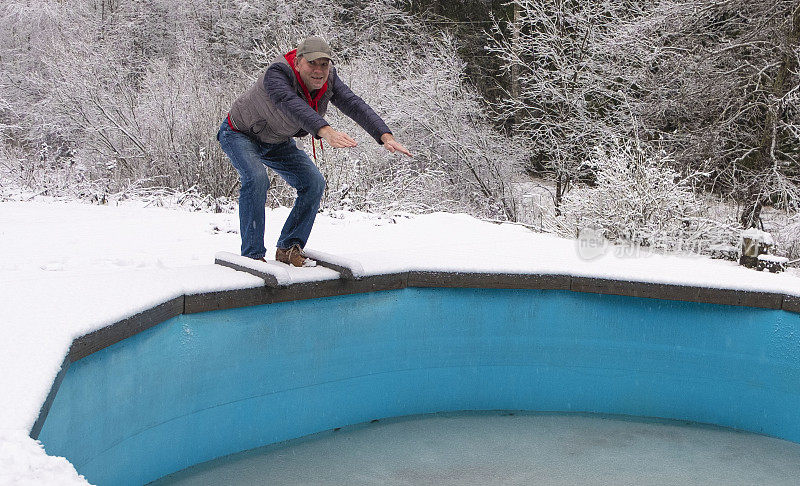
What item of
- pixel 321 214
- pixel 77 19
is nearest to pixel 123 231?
pixel 321 214

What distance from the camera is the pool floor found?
305 centimetres

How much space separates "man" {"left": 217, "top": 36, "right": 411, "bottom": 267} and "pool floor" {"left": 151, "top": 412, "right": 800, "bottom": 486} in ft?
3.21

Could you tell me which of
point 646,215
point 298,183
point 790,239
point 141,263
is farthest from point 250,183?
point 790,239

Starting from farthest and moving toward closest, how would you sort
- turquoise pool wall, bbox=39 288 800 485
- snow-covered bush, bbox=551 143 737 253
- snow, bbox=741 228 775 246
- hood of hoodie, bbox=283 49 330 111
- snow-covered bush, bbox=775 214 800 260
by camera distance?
snow-covered bush, bbox=775 214 800 260 → snow-covered bush, bbox=551 143 737 253 → snow, bbox=741 228 775 246 → hood of hoodie, bbox=283 49 330 111 → turquoise pool wall, bbox=39 288 800 485

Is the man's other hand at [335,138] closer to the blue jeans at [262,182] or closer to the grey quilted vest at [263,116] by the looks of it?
the grey quilted vest at [263,116]

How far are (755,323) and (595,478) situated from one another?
124cm

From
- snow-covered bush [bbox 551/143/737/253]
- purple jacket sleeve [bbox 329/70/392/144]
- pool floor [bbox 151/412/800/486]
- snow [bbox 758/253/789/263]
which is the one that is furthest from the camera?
snow-covered bush [bbox 551/143/737/253]

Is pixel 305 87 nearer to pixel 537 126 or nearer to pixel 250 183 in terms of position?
pixel 250 183

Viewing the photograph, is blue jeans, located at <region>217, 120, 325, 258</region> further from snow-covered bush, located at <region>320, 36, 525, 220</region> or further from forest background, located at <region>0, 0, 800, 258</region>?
snow-covered bush, located at <region>320, 36, 525, 220</region>

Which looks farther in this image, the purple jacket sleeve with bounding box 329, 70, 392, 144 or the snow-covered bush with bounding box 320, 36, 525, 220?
the snow-covered bush with bounding box 320, 36, 525, 220

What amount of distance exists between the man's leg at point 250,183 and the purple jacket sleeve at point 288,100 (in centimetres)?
37

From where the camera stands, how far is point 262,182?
12.0 feet

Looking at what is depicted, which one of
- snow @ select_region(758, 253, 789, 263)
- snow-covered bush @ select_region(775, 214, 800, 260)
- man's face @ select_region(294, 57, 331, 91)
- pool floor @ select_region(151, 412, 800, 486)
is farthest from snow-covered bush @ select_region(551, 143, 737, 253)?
man's face @ select_region(294, 57, 331, 91)

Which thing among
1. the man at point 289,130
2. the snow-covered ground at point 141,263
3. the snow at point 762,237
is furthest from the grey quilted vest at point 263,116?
the snow at point 762,237
